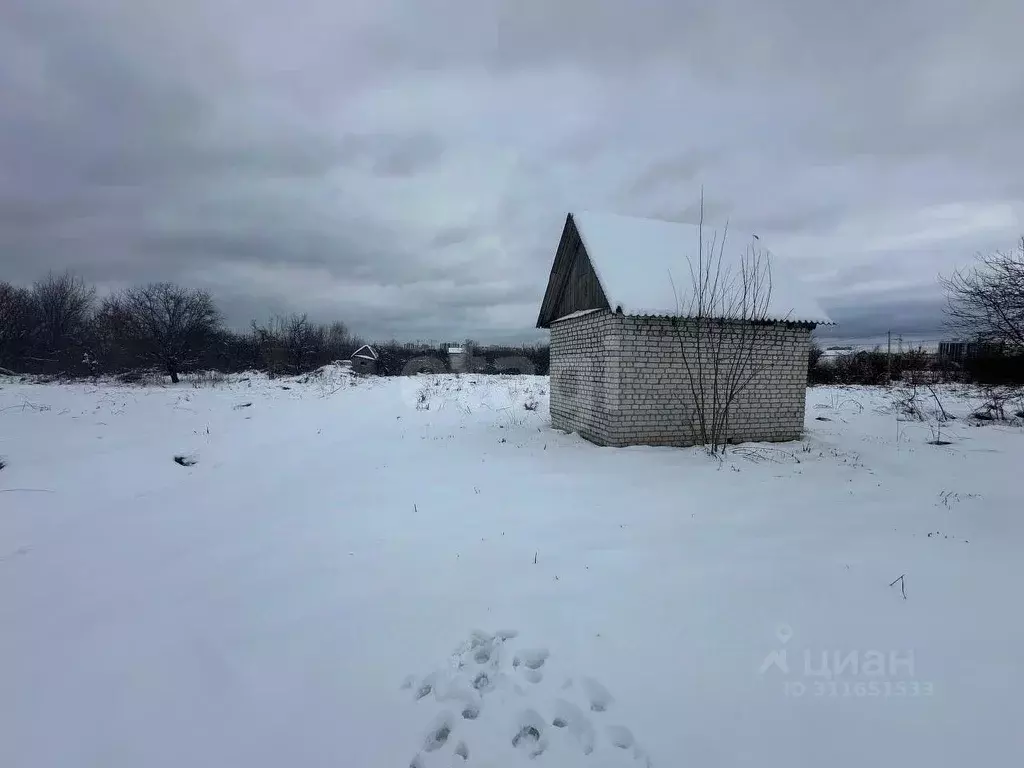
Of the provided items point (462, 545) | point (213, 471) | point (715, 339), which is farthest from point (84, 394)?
point (715, 339)

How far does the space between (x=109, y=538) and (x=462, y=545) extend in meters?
3.83

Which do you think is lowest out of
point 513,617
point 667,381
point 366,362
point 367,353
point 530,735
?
point 530,735

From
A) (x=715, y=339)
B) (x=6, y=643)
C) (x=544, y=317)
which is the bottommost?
(x=6, y=643)

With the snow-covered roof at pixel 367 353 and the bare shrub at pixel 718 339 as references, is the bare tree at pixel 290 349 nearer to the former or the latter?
the snow-covered roof at pixel 367 353

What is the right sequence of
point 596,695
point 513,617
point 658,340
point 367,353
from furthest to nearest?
1. point 367,353
2. point 658,340
3. point 513,617
4. point 596,695

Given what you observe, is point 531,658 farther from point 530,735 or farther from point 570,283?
point 570,283

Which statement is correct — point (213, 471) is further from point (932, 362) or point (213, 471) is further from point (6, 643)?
point (932, 362)

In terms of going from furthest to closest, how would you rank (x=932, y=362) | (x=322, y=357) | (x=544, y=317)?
(x=322, y=357) < (x=932, y=362) < (x=544, y=317)

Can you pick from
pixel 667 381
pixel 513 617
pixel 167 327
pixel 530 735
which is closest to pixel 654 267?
pixel 667 381

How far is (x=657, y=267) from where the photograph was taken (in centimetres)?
876

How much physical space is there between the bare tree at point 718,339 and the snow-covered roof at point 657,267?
105 mm

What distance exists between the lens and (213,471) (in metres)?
7.27

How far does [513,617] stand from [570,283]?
779 cm

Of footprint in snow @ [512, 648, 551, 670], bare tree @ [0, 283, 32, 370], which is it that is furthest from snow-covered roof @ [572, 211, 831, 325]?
bare tree @ [0, 283, 32, 370]
